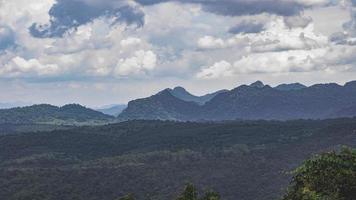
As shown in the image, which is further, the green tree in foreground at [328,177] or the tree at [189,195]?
the tree at [189,195]

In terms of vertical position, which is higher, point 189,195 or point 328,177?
point 328,177

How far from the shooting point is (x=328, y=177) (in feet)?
185

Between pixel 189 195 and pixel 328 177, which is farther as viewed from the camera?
pixel 189 195

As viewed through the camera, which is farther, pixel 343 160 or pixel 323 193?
pixel 343 160

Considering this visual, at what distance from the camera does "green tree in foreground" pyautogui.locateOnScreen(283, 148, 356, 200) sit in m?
54.8

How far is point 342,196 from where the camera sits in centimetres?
5472

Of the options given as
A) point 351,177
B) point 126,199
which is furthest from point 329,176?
point 126,199

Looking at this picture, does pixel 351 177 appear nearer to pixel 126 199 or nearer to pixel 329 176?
pixel 329 176

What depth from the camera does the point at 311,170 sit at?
58.0 m

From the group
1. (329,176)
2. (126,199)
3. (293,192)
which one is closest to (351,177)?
(329,176)

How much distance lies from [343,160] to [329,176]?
2902mm

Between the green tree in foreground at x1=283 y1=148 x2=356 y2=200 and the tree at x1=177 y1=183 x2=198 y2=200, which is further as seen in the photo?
the tree at x1=177 y1=183 x2=198 y2=200

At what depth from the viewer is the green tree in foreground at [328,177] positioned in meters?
54.8

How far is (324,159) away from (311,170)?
1.65 m
